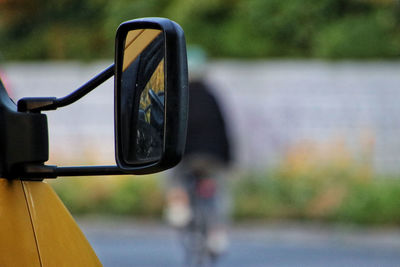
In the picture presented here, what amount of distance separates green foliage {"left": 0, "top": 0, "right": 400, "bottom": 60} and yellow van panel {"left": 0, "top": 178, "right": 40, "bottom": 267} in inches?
555

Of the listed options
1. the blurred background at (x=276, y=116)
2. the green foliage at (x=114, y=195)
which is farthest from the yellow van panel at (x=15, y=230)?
the green foliage at (x=114, y=195)

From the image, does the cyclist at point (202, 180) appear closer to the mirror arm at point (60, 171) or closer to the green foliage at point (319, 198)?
the green foliage at point (319, 198)

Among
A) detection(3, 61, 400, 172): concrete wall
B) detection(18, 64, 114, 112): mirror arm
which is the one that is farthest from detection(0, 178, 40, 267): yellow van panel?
detection(3, 61, 400, 172): concrete wall

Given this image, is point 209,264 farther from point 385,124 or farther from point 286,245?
point 385,124

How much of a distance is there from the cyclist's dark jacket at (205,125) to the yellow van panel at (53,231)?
6934 mm

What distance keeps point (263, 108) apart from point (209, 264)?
5.27 metres

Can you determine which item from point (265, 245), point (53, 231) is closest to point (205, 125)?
point (265, 245)

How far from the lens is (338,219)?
12.3 m

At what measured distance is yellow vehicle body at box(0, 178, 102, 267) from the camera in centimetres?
198

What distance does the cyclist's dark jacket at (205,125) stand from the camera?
9133 mm

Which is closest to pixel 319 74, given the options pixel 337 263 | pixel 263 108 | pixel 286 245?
pixel 263 108

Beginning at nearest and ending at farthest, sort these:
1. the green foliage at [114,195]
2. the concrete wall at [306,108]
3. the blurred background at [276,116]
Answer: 1. the blurred background at [276,116]
2. the green foliage at [114,195]
3. the concrete wall at [306,108]

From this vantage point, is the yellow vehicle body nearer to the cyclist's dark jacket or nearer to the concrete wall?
the cyclist's dark jacket

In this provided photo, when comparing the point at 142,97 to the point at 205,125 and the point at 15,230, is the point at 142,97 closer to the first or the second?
the point at 15,230
